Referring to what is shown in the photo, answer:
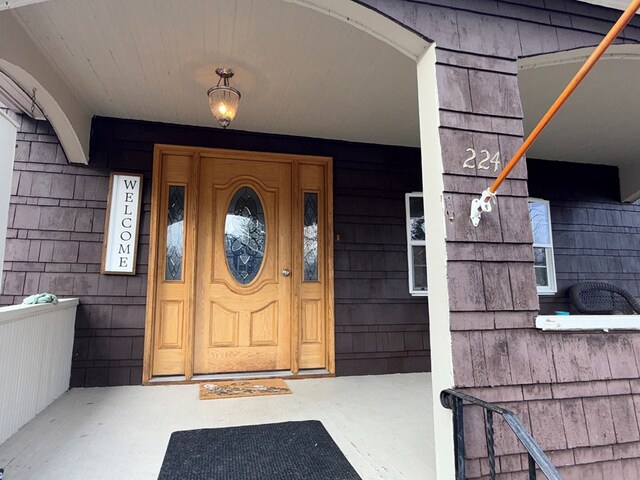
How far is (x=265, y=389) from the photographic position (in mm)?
2891

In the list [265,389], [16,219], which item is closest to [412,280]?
[265,389]

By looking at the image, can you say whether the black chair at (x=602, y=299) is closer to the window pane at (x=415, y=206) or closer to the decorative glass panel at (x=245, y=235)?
the window pane at (x=415, y=206)

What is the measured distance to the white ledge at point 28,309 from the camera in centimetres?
197

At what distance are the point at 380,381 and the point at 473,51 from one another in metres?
2.57

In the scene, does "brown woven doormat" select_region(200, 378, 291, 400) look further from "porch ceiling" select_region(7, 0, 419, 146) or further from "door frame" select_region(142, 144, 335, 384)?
"porch ceiling" select_region(7, 0, 419, 146)

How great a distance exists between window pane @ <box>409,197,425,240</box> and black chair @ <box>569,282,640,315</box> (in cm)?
184

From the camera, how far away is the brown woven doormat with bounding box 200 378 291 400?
108 inches

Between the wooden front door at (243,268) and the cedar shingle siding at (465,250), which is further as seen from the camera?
the wooden front door at (243,268)

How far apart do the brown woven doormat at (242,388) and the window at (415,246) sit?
1520mm

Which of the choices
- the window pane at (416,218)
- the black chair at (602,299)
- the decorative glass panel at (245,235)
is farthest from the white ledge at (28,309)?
the black chair at (602,299)

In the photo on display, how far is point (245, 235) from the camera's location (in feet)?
11.1

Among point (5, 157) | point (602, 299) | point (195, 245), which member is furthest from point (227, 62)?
point (602, 299)

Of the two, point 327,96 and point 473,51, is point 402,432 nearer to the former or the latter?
point 473,51

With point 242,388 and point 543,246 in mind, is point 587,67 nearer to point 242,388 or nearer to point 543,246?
point 242,388
